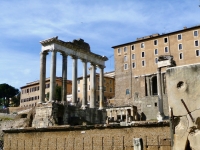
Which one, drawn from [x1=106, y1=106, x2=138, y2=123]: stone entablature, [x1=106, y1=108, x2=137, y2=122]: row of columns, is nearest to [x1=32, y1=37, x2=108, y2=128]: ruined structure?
[x1=106, y1=108, x2=137, y2=122]: row of columns

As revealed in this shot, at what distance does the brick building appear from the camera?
5175cm

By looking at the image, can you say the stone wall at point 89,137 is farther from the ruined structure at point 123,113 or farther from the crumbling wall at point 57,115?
the ruined structure at point 123,113

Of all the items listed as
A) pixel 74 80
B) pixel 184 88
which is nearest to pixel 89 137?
pixel 184 88

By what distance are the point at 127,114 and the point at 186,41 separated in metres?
17.6

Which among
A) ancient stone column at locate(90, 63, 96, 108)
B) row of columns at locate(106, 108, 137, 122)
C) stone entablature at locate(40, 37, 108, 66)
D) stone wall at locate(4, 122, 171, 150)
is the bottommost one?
stone wall at locate(4, 122, 171, 150)

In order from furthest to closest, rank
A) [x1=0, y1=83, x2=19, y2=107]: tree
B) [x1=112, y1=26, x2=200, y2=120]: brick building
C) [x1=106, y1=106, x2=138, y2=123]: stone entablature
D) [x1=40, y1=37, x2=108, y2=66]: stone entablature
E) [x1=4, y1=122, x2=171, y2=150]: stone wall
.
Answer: [x1=0, y1=83, x2=19, y2=107]: tree
[x1=106, y1=106, x2=138, y2=123]: stone entablature
[x1=112, y1=26, x2=200, y2=120]: brick building
[x1=40, y1=37, x2=108, y2=66]: stone entablature
[x1=4, y1=122, x2=171, y2=150]: stone wall

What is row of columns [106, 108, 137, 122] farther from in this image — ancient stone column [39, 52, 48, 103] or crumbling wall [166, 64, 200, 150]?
crumbling wall [166, 64, 200, 150]

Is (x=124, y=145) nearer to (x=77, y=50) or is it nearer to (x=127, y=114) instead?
(x=77, y=50)

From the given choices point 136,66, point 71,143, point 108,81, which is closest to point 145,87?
point 136,66

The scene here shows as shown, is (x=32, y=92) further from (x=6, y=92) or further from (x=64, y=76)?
(x=64, y=76)

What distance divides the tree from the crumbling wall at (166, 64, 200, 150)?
285 feet

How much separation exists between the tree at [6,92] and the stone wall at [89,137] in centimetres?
7009

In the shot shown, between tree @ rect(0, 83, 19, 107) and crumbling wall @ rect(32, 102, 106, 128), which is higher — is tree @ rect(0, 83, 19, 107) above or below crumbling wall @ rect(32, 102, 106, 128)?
above

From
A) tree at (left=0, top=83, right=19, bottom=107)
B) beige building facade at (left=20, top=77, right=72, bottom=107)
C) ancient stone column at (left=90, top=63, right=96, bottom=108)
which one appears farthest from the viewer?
tree at (left=0, top=83, right=19, bottom=107)
